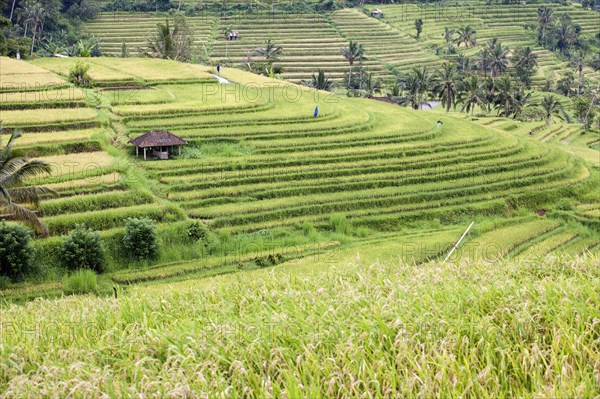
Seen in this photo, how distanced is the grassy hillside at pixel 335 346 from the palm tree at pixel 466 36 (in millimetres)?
66472

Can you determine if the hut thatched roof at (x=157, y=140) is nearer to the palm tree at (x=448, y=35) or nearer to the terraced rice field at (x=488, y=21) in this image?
the terraced rice field at (x=488, y=21)

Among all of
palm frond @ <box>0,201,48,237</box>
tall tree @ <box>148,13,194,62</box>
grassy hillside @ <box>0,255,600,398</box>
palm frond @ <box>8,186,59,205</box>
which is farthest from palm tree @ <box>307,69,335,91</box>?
grassy hillside @ <box>0,255,600,398</box>

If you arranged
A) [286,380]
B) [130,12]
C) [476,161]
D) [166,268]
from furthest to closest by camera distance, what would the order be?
[130,12]
[476,161]
[166,268]
[286,380]

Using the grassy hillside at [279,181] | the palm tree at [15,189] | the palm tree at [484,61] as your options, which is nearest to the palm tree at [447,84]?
the grassy hillside at [279,181]

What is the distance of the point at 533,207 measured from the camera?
84.4 feet

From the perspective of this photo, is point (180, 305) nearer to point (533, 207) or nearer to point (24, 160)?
point (24, 160)

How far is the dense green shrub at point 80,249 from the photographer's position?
58.1 ft

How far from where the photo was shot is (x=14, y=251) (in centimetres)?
1714

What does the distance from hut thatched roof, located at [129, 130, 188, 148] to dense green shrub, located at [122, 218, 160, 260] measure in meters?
6.04

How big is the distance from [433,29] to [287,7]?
16835mm

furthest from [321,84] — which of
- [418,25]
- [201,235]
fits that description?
[418,25]

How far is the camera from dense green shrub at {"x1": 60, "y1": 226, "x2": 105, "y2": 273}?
58.1 ft

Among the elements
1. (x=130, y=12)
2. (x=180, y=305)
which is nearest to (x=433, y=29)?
(x=130, y=12)

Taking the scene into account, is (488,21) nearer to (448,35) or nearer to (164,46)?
(448,35)
